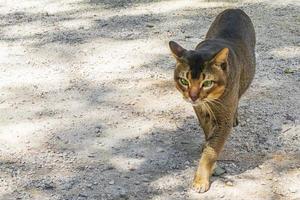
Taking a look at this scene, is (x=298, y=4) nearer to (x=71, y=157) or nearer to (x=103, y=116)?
(x=103, y=116)

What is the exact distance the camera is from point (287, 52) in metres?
5.45

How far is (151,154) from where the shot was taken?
4.02 meters

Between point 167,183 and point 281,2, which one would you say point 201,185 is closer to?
point 167,183

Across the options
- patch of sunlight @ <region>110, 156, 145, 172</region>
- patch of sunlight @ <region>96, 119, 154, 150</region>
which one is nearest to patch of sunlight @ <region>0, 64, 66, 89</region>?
patch of sunlight @ <region>96, 119, 154, 150</region>

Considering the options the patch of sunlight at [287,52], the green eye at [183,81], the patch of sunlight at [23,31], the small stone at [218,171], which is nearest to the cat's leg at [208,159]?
the small stone at [218,171]

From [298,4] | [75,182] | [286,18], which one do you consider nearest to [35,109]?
[75,182]

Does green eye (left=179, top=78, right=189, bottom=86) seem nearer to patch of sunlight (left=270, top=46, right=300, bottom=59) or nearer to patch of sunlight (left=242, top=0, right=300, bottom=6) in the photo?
patch of sunlight (left=270, top=46, right=300, bottom=59)

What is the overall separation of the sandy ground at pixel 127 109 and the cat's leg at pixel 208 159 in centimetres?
7

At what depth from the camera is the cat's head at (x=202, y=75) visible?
3.41m

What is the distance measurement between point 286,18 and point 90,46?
2.04 metres

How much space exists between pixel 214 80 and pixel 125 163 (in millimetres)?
900

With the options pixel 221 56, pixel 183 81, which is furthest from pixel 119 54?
pixel 221 56

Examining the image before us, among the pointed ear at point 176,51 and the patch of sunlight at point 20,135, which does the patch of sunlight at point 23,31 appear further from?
the pointed ear at point 176,51

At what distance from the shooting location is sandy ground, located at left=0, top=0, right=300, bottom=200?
12.3 ft
